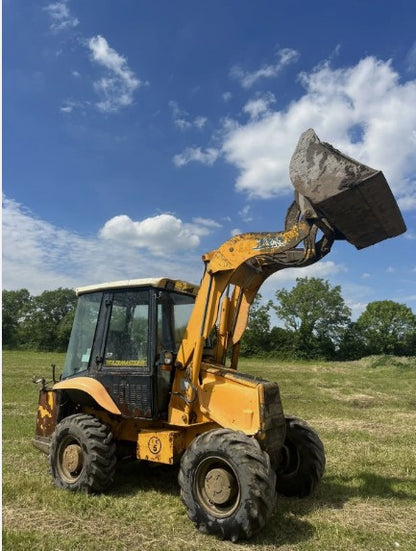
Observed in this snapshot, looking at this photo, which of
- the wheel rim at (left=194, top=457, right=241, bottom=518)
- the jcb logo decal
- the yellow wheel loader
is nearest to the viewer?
the yellow wheel loader

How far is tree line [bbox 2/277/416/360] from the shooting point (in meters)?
53.6

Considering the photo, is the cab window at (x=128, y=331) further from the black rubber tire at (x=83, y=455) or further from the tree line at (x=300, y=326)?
the tree line at (x=300, y=326)

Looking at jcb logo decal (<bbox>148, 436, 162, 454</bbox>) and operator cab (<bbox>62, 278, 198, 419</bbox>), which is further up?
operator cab (<bbox>62, 278, 198, 419</bbox>)

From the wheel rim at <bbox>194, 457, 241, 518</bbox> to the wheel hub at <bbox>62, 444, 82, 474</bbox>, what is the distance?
73.0 inches

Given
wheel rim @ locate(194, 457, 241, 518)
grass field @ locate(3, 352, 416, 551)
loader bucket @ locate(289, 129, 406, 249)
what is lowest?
grass field @ locate(3, 352, 416, 551)

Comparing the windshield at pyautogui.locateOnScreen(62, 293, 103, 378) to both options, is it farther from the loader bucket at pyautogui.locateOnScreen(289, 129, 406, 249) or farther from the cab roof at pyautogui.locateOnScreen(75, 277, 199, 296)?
the loader bucket at pyautogui.locateOnScreen(289, 129, 406, 249)

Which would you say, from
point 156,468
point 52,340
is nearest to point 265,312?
point 52,340

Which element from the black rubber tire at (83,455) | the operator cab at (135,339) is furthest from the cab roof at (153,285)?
the black rubber tire at (83,455)

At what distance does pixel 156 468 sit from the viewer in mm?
7176

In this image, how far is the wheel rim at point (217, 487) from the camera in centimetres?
494

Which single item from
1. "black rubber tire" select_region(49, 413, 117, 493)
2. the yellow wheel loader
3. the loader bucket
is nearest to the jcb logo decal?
the yellow wheel loader

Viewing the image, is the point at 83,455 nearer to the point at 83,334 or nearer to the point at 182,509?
the point at 182,509

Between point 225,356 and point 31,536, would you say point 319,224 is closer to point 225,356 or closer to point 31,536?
point 225,356

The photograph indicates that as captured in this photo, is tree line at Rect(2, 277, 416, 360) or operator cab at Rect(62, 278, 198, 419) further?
tree line at Rect(2, 277, 416, 360)
